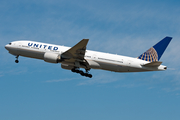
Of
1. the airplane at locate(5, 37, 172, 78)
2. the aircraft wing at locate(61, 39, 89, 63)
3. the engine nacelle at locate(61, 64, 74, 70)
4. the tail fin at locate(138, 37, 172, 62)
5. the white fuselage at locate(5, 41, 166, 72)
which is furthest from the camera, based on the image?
the engine nacelle at locate(61, 64, 74, 70)

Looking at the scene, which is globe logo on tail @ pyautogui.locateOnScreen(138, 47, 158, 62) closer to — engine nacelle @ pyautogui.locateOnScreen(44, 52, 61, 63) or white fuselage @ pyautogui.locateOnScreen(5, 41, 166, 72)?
white fuselage @ pyautogui.locateOnScreen(5, 41, 166, 72)

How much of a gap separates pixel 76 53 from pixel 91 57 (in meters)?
3.26

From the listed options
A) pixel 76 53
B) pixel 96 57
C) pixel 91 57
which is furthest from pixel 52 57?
pixel 96 57

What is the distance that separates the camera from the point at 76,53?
4112 cm

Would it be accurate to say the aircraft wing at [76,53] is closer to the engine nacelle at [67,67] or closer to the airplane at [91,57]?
the airplane at [91,57]

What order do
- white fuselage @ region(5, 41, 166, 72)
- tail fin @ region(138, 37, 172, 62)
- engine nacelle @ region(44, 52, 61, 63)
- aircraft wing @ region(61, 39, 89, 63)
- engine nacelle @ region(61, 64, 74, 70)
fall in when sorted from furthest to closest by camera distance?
engine nacelle @ region(61, 64, 74, 70) → tail fin @ region(138, 37, 172, 62) → engine nacelle @ region(44, 52, 61, 63) → white fuselage @ region(5, 41, 166, 72) → aircraft wing @ region(61, 39, 89, 63)

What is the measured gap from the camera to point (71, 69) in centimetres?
4700

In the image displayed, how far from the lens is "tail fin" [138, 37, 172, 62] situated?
42.6 metres

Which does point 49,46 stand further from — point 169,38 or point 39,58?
point 169,38

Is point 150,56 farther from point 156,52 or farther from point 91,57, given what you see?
point 91,57

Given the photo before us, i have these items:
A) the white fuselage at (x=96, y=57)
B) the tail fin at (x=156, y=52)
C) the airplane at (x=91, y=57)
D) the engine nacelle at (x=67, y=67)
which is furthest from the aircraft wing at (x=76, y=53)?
the tail fin at (x=156, y=52)

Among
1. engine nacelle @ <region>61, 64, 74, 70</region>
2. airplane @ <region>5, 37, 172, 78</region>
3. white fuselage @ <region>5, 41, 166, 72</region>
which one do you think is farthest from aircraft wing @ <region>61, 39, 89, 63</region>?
engine nacelle @ <region>61, 64, 74, 70</region>

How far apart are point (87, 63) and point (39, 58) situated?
31.7 feet

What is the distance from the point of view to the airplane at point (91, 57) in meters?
40.7
